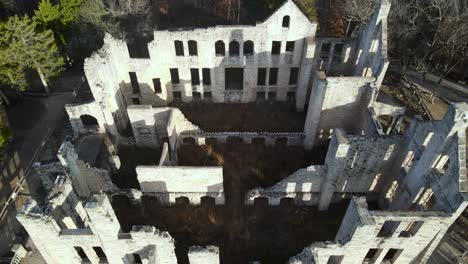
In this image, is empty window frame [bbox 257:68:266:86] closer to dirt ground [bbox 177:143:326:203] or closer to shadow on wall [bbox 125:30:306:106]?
shadow on wall [bbox 125:30:306:106]

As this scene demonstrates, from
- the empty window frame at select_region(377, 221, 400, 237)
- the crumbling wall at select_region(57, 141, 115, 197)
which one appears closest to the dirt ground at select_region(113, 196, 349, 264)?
the crumbling wall at select_region(57, 141, 115, 197)

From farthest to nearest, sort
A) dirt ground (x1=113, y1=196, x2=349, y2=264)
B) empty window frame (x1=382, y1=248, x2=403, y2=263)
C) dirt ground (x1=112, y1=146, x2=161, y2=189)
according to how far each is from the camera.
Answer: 1. dirt ground (x1=112, y1=146, x2=161, y2=189)
2. dirt ground (x1=113, y1=196, x2=349, y2=264)
3. empty window frame (x1=382, y1=248, x2=403, y2=263)

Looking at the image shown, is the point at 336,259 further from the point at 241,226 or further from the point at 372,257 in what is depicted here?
the point at 241,226

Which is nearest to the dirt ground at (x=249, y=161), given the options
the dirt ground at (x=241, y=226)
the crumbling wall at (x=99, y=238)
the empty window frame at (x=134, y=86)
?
the dirt ground at (x=241, y=226)

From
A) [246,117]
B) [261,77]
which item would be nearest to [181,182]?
[246,117]

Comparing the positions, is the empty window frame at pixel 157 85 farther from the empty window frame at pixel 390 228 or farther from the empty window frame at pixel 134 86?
the empty window frame at pixel 390 228
